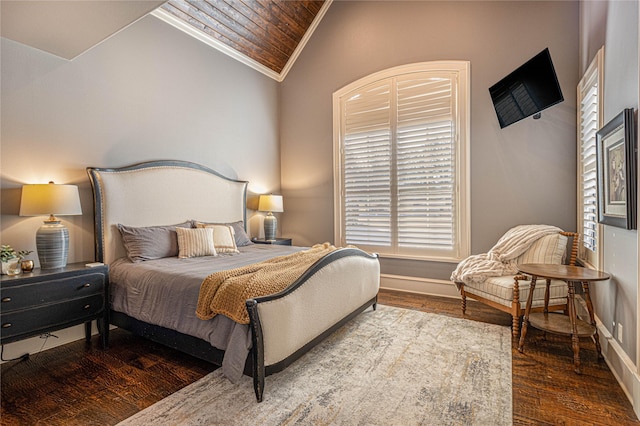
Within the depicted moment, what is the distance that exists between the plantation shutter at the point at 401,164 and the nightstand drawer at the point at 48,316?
11.0ft

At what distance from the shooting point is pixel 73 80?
3027 millimetres

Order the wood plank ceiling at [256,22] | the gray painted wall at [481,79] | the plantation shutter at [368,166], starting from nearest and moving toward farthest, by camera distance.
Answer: the gray painted wall at [481,79], the wood plank ceiling at [256,22], the plantation shutter at [368,166]

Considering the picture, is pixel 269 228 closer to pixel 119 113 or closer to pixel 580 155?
pixel 119 113

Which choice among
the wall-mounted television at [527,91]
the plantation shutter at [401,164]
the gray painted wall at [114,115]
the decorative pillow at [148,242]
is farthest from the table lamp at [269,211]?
the wall-mounted television at [527,91]

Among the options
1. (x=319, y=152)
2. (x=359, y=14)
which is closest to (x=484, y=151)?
(x=319, y=152)

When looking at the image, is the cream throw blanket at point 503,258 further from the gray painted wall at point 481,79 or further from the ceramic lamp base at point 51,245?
the ceramic lamp base at point 51,245

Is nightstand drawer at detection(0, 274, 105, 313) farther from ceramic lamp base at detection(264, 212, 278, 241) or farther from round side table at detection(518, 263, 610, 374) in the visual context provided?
round side table at detection(518, 263, 610, 374)

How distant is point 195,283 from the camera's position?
237 cm

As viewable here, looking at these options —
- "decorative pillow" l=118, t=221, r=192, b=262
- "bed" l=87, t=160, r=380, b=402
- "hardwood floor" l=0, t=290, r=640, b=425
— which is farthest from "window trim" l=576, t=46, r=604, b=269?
"decorative pillow" l=118, t=221, r=192, b=262

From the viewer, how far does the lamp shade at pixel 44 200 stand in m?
2.54

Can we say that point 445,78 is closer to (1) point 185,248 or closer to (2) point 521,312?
(2) point 521,312

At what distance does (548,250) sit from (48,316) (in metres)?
4.38

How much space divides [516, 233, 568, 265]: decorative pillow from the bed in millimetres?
1590

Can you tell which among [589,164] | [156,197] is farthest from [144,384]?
[589,164]
